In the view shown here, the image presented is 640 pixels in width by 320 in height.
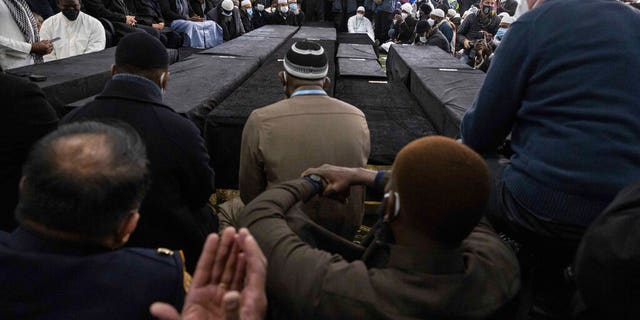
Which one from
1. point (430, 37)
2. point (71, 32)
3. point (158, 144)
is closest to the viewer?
point (158, 144)

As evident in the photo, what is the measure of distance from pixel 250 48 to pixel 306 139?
13.7 feet

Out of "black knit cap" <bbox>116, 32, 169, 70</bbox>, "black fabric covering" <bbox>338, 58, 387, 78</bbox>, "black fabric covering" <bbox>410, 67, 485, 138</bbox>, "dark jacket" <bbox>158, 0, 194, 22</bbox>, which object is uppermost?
"black knit cap" <bbox>116, 32, 169, 70</bbox>

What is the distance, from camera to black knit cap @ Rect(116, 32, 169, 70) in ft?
5.73

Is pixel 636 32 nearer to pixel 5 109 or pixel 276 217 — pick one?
pixel 276 217

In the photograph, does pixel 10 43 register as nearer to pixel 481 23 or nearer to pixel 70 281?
pixel 70 281

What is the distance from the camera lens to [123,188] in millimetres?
934

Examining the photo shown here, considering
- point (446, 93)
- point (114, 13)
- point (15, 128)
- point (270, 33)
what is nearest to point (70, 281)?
point (15, 128)

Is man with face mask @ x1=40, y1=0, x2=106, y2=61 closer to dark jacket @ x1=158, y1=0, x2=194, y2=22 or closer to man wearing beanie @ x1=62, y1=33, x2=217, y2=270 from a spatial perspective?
man wearing beanie @ x1=62, y1=33, x2=217, y2=270

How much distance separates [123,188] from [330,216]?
1.02 metres

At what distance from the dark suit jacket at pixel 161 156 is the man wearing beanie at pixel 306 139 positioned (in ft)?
0.70

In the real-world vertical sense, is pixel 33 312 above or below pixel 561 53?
below

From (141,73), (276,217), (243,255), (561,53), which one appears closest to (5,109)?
(141,73)

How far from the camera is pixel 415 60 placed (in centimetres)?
521

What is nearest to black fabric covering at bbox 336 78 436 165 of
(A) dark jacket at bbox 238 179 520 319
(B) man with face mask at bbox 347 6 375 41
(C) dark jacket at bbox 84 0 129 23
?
(A) dark jacket at bbox 238 179 520 319
